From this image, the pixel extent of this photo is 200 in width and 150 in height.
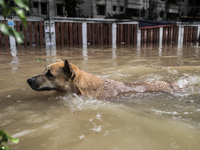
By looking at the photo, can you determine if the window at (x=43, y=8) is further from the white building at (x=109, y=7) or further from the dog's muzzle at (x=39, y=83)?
the dog's muzzle at (x=39, y=83)

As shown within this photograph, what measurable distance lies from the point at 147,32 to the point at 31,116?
70.6 ft

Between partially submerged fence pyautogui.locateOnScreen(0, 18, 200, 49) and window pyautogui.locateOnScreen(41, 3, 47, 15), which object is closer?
partially submerged fence pyautogui.locateOnScreen(0, 18, 200, 49)

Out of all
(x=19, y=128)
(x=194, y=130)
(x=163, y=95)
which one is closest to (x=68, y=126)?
(x=19, y=128)

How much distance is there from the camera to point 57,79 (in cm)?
333

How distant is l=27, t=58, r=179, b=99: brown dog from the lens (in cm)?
324

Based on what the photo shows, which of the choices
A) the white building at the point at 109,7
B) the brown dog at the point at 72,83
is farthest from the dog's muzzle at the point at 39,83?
the white building at the point at 109,7

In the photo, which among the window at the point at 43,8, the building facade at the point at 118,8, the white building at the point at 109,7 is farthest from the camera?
the white building at the point at 109,7

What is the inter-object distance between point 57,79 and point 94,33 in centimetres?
1764

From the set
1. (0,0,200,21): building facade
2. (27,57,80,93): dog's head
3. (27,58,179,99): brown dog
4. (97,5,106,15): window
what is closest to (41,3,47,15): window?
(0,0,200,21): building facade

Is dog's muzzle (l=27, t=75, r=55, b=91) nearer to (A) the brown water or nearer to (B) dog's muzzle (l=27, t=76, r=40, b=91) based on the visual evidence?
(B) dog's muzzle (l=27, t=76, r=40, b=91)

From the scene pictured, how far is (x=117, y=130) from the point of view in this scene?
2.23 m

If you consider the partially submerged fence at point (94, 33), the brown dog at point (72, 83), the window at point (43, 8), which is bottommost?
the brown dog at point (72, 83)

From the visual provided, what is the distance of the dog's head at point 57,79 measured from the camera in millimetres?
3232

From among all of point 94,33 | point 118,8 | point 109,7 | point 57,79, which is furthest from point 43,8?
point 57,79
